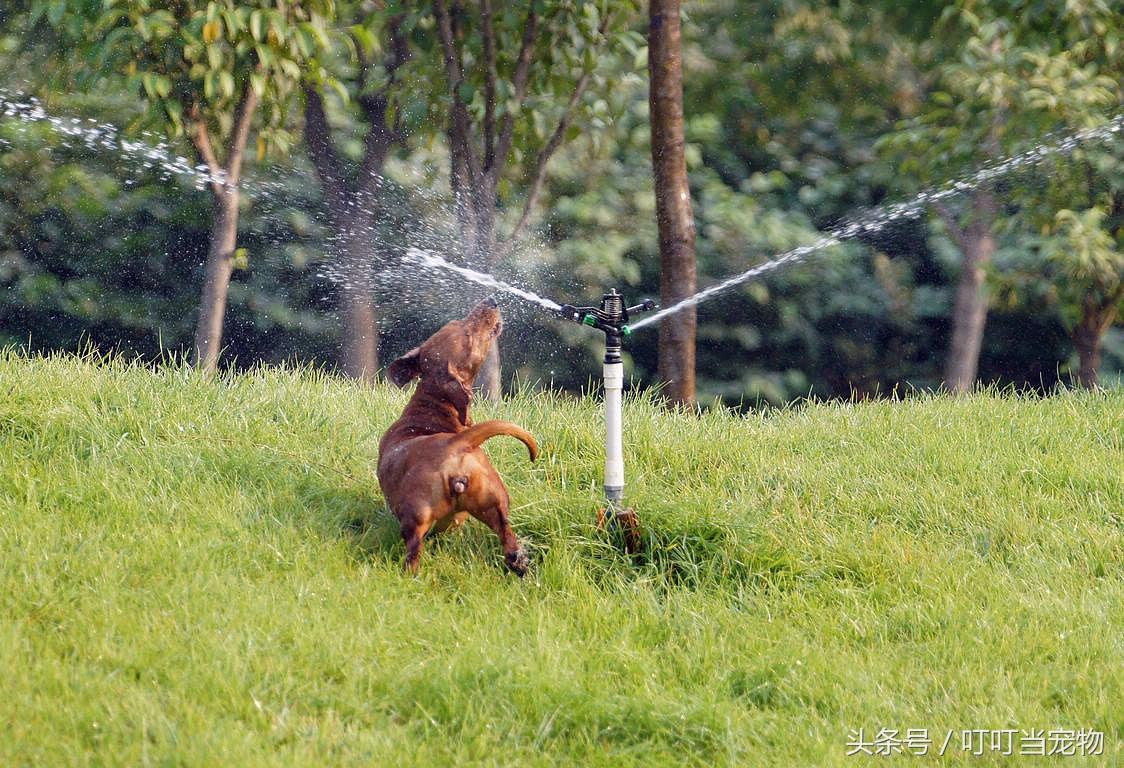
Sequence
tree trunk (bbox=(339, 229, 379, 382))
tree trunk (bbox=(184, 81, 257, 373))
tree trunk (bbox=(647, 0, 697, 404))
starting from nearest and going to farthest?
tree trunk (bbox=(647, 0, 697, 404)), tree trunk (bbox=(184, 81, 257, 373)), tree trunk (bbox=(339, 229, 379, 382))

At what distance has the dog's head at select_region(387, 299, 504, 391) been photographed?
3807 mm

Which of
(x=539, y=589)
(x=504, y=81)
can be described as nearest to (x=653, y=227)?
(x=504, y=81)

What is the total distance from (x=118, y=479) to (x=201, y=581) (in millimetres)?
850

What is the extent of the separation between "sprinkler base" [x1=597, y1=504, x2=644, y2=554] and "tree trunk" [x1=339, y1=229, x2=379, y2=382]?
352 centimetres

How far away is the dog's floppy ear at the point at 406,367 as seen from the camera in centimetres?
385

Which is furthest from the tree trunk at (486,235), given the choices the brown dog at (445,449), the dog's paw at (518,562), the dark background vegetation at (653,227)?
the dog's paw at (518,562)

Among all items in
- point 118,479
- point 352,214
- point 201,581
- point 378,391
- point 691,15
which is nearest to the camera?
point 201,581

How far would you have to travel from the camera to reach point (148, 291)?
329 inches

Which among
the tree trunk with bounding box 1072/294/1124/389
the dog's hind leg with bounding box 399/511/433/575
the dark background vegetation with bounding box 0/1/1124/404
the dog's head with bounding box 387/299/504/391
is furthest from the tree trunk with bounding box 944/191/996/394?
the dog's hind leg with bounding box 399/511/433/575

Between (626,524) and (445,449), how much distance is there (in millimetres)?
753

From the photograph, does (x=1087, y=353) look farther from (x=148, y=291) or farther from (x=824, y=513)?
(x=148, y=291)

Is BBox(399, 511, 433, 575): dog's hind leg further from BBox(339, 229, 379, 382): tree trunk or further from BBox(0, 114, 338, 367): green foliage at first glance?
BBox(0, 114, 338, 367): green foliage

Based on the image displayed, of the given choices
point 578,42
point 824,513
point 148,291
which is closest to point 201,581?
point 824,513

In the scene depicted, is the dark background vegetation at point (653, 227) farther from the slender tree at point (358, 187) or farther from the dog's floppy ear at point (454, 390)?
the dog's floppy ear at point (454, 390)
